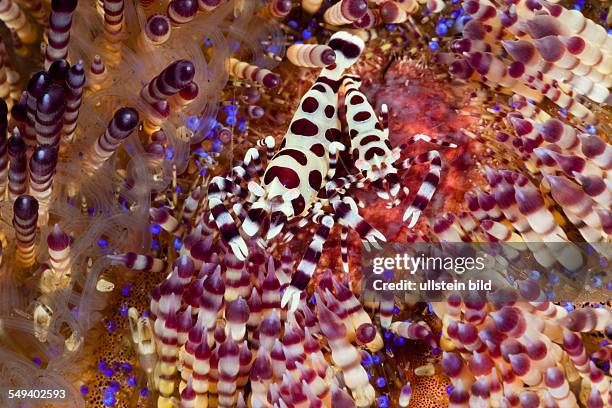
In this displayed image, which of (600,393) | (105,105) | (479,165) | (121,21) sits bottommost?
(600,393)

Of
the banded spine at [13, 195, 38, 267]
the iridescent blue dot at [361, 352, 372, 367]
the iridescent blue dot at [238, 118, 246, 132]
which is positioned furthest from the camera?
the iridescent blue dot at [238, 118, 246, 132]

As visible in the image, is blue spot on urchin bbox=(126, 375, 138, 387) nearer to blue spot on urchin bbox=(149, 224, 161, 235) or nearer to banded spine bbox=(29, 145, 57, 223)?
blue spot on urchin bbox=(149, 224, 161, 235)

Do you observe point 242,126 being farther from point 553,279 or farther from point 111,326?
point 553,279

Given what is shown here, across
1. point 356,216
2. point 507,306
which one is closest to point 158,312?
point 356,216

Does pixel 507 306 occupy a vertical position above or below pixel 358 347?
above

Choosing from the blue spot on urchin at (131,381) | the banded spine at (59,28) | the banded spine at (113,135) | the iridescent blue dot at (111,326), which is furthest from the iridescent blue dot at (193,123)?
the blue spot on urchin at (131,381)

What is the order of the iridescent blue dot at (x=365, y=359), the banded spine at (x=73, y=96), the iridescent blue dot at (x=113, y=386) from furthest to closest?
1. the iridescent blue dot at (x=113, y=386)
2. the iridescent blue dot at (x=365, y=359)
3. the banded spine at (x=73, y=96)

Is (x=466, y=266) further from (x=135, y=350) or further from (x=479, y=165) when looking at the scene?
(x=135, y=350)

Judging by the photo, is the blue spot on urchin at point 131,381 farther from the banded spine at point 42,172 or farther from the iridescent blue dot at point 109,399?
the banded spine at point 42,172

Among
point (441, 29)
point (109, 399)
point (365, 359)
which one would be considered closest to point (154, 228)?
point (109, 399)

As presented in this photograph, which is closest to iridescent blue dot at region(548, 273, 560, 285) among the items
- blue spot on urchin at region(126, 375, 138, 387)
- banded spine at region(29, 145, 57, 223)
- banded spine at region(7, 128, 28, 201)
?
blue spot on urchin at region(126, 375, 138, 387)

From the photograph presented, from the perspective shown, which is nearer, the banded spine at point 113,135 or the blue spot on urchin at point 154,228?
the banded spine at point 113,135
